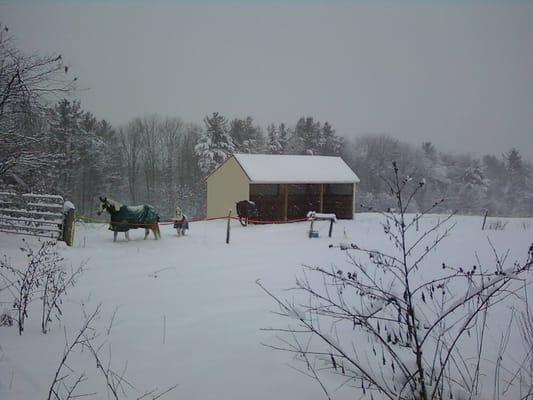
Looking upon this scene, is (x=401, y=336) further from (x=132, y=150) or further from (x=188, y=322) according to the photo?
(x=132, y=150)

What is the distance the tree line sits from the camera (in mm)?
2281

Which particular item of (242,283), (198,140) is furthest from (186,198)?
(242,283)

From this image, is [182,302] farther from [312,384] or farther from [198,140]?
[198,140]

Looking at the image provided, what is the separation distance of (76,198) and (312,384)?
54.4 feet

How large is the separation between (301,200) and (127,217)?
970 centimetres

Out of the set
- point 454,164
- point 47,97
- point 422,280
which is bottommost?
point 422,280

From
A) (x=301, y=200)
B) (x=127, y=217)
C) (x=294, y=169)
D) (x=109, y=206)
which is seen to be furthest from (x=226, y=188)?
(x=109, y=206)

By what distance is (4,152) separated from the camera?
272 cm

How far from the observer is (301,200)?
1636 centimetres

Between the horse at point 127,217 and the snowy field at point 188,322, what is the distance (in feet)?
4.76

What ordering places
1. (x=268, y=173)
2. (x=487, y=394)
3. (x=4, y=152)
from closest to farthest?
(x=487, y=394)
(x=4, y=152)
(x=268, y=173)

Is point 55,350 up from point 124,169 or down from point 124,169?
down

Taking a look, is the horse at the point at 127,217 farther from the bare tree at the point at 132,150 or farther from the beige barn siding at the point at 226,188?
the bare tree at the point at 132,150

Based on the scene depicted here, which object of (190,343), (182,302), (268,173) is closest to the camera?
(190,343)
